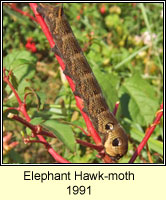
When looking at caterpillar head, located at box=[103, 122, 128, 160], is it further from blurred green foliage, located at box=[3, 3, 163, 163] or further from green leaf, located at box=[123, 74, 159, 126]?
green leaf, located at box=[123, 74, 159, 126]

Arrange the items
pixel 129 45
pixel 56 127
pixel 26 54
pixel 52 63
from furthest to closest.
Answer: pixel 52 63 → pixel 129 45 → pixel 26 54 → pixel 56 127

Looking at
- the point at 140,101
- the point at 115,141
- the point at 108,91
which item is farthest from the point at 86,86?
the point at 140,101

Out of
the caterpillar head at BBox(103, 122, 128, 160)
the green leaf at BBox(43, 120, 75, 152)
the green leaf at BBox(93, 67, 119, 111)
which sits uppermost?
Result: the green leaf at BBox(93, 67, 119, 111)

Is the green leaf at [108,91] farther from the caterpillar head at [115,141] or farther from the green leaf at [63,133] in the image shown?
the green leaf at [63,133]

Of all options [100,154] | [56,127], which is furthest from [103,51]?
[56,127]

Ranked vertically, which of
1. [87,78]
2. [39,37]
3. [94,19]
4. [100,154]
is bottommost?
[100,154]

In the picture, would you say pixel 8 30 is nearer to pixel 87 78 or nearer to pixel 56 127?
pixel 87 78

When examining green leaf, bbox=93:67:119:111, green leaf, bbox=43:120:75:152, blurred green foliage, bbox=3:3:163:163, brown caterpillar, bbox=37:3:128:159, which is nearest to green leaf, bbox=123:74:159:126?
blurred green foliage, bbox=3:3:163:163
